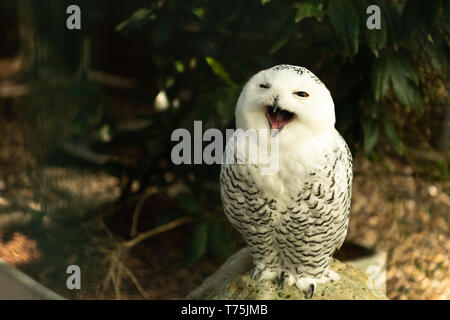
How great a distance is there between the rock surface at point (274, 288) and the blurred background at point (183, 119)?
0.30m

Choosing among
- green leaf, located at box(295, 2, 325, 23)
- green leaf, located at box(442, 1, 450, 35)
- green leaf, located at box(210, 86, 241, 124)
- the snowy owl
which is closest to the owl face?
the snowy owl

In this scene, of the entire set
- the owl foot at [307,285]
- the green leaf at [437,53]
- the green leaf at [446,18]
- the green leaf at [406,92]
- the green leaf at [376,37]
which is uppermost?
the green leaf at [446,18]

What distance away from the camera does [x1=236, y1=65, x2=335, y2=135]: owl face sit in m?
1.09

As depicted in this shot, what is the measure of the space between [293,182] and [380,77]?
0.66m

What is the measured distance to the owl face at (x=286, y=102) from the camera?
1095mm

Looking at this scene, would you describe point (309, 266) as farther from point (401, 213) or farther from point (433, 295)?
point (401, 213)

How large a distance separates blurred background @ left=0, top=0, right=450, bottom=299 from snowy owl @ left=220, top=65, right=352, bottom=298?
0.42 m

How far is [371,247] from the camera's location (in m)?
2.51

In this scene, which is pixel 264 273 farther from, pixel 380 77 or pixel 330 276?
pixel 380 77

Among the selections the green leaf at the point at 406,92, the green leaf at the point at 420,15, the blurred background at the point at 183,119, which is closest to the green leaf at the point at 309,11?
the blurred background at the point at 183,119

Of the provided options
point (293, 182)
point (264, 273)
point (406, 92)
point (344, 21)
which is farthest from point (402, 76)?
point (264, 273)

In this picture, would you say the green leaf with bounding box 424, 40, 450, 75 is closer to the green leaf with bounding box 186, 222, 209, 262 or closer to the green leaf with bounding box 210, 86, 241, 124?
the green leaf with bounding box 210, 86, 241, 124

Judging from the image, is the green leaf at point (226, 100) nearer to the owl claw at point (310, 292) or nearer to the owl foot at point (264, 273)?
the owl foot at point (264, 273)
